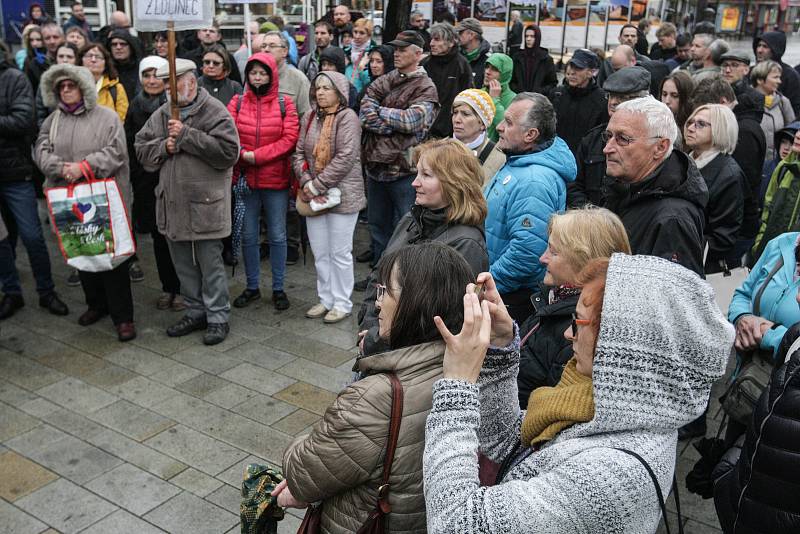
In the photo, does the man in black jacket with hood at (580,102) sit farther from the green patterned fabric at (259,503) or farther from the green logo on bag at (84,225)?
the green patterned fabric at (259,503)

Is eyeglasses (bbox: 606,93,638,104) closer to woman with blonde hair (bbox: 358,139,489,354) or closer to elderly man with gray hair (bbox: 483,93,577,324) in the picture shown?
elderly man with gray hair (bbox: 483,93,577,324)

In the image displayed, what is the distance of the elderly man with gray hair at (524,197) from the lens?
4008 mm

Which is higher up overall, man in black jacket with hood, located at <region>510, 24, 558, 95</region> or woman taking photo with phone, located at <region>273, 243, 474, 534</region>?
man in black jacket with hood, located at <region>510, 24, 558, 95</region>

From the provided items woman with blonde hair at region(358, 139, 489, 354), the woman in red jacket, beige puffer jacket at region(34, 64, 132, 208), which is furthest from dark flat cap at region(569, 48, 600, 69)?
beige puffer jacket at region(34, 64, 132, 208)

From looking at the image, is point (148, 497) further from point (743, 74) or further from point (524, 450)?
point (743, 74)

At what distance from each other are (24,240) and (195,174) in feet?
5.97

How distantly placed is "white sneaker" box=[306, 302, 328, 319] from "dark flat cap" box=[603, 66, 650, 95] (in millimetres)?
2846

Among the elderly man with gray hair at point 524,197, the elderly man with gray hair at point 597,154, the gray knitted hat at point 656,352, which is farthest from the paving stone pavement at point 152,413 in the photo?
the gray knitted hat at point 656,352

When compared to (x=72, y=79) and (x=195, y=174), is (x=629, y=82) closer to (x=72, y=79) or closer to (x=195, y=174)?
(x=195, y=174)

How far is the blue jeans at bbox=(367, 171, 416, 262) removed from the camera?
6.70 m

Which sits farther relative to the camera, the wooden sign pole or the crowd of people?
the wooden sign pole

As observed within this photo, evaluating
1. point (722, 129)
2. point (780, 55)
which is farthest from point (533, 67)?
point (722, 129)

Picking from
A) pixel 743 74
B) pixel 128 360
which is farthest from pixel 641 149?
pixel 743 74

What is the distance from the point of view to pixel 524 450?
210 cm
